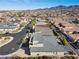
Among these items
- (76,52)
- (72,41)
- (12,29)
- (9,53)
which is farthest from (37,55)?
(12,29)

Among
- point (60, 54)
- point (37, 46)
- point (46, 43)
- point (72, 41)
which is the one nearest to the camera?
point (60, 54)

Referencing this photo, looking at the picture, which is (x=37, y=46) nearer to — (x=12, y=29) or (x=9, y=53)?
(x=9, y=53)

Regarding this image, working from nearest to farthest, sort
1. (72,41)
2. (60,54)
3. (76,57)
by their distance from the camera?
(76,57) → (60,54) → (72,41)

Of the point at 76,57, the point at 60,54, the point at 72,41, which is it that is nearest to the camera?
the point at 76,57

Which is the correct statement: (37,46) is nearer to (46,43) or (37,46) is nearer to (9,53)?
(46,43)

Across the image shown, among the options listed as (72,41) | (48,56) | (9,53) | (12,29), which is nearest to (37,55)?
(48,56)

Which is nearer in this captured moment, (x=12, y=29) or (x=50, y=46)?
(x=50, y=46)

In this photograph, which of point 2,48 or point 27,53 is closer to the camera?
point 27,53

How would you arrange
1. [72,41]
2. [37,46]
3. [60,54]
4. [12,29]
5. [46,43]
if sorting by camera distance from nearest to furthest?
[60,54], [37,46], [46,43], [72,41], [12,29]
